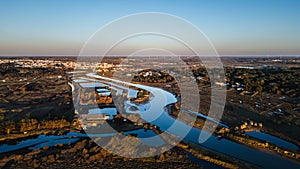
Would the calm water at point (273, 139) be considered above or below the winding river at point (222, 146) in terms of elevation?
above

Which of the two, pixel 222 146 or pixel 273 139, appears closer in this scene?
pixel 222 146

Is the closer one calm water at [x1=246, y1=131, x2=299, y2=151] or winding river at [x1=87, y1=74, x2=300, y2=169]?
winding river at [x1=87, y1=74, x2=300, y2=169]

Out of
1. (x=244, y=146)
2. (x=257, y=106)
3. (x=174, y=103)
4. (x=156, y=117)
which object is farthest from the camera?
(x=174, y=103)

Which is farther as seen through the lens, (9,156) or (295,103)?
(295,103)

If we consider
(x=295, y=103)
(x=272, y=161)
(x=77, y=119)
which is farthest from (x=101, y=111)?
(x=295, y=103)

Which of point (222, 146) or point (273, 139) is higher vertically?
point (273, 139)

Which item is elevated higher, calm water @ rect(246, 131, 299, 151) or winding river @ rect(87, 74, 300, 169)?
calm water @ rect(246, 131, 299, 151)

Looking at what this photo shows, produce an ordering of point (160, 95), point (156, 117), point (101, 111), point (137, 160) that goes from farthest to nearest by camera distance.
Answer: point (160, 95) → point (101, 111) → point (156, 117) → point (137, 160)

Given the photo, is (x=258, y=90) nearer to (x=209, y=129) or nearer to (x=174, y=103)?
(x=174, y=103)

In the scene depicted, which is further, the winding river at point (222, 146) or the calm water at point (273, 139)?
the calm water at point (273, 139)

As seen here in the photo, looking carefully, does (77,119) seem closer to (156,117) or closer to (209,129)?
(156,117)
